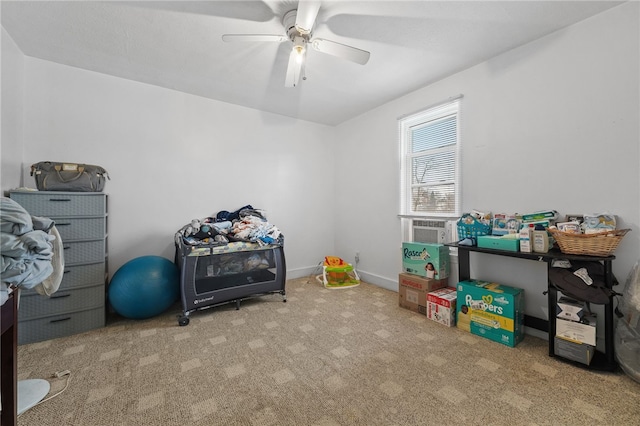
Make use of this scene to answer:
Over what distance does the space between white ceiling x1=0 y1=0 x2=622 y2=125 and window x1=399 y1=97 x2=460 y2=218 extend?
16.2 inches

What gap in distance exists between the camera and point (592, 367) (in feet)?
5.46

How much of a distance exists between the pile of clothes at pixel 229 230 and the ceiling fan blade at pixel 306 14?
194 cm

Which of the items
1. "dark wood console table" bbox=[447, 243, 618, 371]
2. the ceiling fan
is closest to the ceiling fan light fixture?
the ceiling fan

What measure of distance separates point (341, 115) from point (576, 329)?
3.40 metres

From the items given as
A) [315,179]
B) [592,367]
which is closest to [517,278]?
[592,367]

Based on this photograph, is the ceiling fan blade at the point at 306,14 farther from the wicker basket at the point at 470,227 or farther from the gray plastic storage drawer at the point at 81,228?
the gray plastic storage drawer at the point at 81,228

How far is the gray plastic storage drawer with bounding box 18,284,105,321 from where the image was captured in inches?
80.4

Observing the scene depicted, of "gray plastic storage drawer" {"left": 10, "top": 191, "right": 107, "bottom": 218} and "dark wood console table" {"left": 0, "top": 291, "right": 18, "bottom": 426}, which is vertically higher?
"gray plastic storage drawer" {"left": 10, "top": 191, "right": 107, "bottom": 218}

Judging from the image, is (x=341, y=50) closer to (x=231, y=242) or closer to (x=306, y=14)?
(x=306, y=14)

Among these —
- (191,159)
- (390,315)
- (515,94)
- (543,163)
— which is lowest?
(390,315)

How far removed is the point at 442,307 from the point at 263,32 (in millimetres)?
2823

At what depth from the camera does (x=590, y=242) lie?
167cm

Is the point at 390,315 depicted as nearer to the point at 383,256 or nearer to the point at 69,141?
the point at 383,256

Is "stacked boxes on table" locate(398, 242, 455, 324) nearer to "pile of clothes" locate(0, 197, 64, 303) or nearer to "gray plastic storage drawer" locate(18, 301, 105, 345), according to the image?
"pile of clothes" locate(0, 197, 64, 303)
